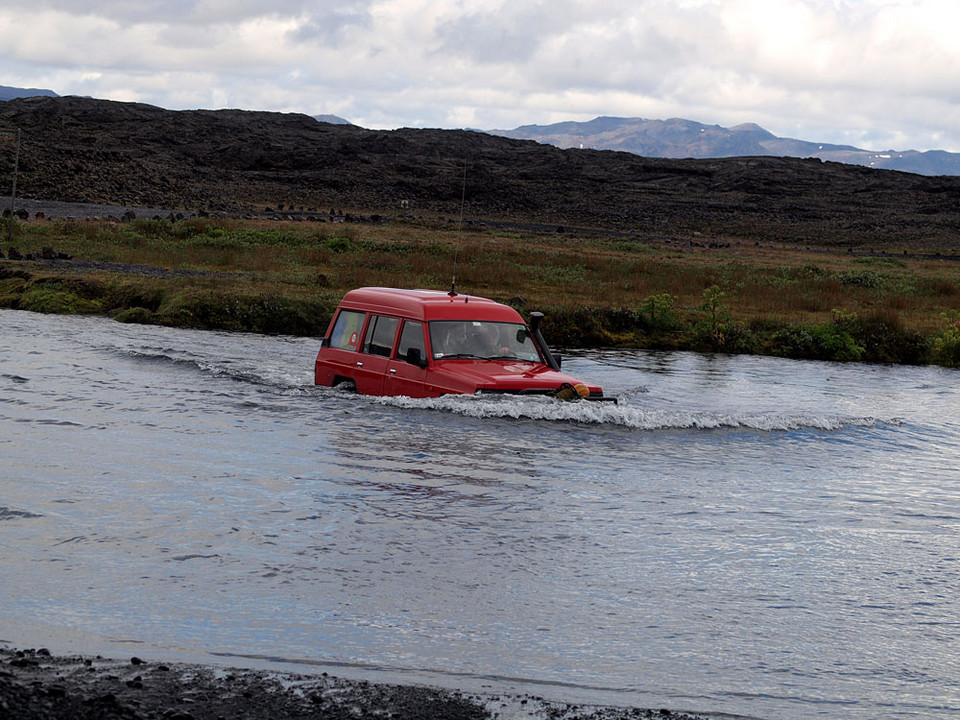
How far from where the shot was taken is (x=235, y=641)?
6219 mm

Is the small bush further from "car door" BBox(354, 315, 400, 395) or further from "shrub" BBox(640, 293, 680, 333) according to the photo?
"car door" BBox(354, 315, 400, 395)

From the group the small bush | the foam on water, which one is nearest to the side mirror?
the foam on water

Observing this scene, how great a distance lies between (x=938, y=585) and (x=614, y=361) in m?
15.0

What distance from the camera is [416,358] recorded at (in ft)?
44.2

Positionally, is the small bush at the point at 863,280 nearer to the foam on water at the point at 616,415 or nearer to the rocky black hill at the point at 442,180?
the foam on water at the point at 616,415

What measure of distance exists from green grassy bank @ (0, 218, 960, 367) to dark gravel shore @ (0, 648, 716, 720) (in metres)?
19.5

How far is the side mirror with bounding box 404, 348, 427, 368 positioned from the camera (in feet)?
44.0

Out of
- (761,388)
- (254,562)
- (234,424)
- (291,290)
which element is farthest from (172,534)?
(291,290)

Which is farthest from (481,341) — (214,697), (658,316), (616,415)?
(658,316)

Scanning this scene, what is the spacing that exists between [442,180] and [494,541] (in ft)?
404

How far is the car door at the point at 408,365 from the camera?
44.4 ft

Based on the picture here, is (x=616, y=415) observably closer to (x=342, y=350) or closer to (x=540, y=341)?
(x=540, y=341)

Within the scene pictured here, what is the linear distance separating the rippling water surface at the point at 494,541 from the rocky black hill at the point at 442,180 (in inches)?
2836

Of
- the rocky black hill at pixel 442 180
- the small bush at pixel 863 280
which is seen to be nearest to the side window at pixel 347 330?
the small bush at pixel 863 280
